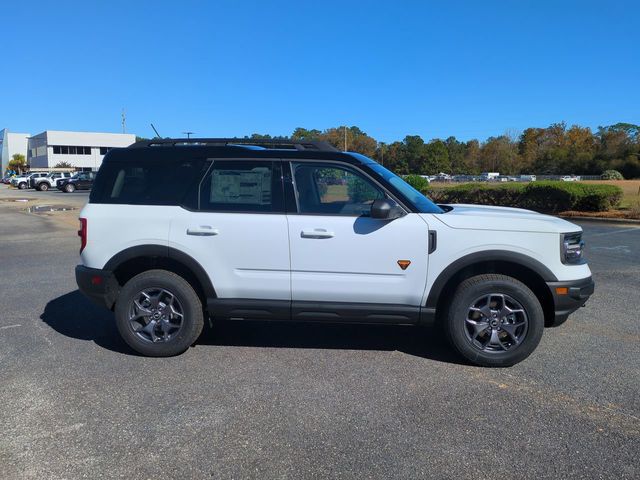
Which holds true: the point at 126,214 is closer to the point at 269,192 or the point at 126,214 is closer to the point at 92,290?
the point at 92,290

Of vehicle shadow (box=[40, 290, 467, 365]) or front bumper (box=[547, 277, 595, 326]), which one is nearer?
front bumper (box=[547, 277, 595, 326])

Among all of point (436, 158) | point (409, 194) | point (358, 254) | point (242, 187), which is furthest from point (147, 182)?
point (436, 158)

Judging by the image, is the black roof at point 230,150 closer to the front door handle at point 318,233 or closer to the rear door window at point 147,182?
the rear door window at point 147,182

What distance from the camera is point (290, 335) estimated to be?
5320mm

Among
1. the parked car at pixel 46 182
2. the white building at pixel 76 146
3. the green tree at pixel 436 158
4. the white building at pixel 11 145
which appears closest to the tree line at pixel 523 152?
the green tree at pixel 436 158

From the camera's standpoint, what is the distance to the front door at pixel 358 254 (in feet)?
14.2

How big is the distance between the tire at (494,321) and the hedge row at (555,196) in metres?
15.4

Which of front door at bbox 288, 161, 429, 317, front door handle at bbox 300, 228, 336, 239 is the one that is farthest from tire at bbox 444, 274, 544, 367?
front door handle at bbox 300, 228, 336, 239

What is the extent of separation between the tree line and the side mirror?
91.6 metres

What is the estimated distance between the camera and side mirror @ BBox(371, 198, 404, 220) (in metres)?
4.20

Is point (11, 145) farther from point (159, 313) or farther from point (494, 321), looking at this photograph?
point (494, 321)

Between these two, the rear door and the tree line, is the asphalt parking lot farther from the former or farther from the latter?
the tree line

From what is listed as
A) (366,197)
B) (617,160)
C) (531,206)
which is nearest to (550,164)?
(617,160)

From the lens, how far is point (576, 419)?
11.5 feet
